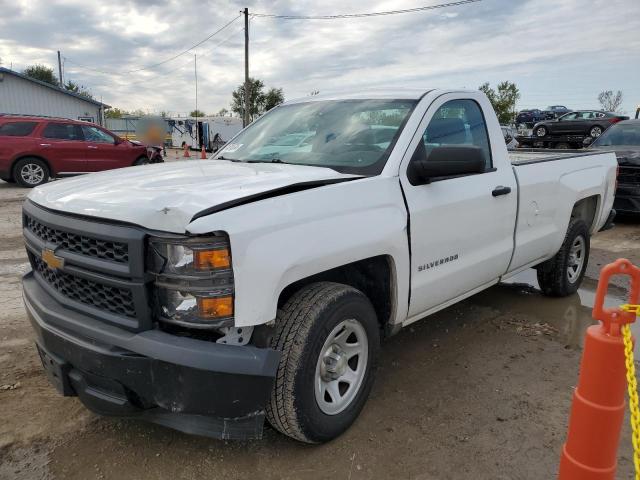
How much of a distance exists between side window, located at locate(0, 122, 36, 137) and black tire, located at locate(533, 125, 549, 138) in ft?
67.6

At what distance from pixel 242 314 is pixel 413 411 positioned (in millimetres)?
1478

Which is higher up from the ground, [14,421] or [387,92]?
[387,92]

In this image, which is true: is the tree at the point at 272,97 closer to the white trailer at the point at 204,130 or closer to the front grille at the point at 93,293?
the white trailer at the point at 204,130

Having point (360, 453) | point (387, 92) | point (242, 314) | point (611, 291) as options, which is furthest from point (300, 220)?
point (611, 291)

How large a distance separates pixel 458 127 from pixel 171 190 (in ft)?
7.25

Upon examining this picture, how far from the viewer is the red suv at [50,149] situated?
518 inches

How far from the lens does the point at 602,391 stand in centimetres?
179

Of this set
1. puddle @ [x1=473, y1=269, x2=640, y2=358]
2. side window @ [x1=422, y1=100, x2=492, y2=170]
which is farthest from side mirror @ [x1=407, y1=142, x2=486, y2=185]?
puddle @ [x1=473, y1=269, x2=640, y2=358]

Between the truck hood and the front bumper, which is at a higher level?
the truck hood

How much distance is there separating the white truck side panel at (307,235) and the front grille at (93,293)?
1.67 ft

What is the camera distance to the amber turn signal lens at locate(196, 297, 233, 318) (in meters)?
2.18

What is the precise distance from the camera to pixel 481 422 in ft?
9.92

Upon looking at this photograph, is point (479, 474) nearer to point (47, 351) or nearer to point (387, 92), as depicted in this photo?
point (47, 351)

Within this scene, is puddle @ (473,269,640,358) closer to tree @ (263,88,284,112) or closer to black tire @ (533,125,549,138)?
black tire @ (533,125,549,138)
